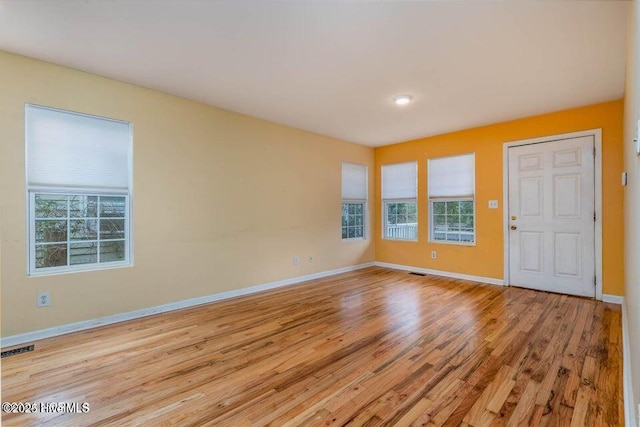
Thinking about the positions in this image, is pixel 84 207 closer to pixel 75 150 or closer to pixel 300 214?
pixel 75 150

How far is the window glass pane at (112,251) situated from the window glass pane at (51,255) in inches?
12.0

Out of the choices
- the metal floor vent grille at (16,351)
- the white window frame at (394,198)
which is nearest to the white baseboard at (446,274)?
the white window frame at (394,198)

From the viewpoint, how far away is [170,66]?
2.83m

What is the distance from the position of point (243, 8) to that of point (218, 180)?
2.28m

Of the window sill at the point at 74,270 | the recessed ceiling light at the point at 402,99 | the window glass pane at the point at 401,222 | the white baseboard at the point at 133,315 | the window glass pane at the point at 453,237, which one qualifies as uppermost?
the recessed ceiling light at the point at 402,99

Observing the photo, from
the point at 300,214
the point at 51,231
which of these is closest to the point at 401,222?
the point at 300,214

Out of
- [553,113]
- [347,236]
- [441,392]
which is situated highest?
[553,113]

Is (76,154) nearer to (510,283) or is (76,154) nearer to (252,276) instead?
(252,276)

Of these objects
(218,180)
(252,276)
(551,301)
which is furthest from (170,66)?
(551,301)

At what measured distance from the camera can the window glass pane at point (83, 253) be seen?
2.94 m

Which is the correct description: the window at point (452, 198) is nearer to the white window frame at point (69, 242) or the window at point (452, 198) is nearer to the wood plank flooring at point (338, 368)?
the wood plank flooring at point (338, 368)

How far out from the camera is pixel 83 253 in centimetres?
299

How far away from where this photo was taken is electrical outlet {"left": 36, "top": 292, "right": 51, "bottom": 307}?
271 centimetres

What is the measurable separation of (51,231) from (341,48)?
3244 millimetres
